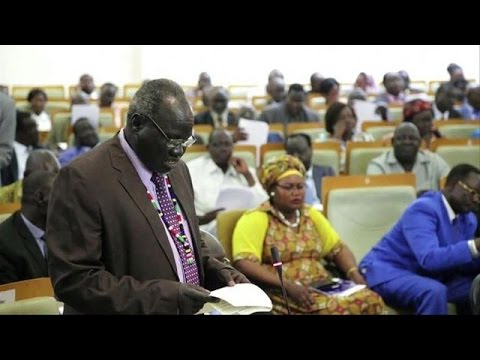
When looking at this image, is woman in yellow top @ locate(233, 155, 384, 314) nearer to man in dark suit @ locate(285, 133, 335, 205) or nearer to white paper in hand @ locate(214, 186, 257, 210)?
white paper in hand @ locate(214, 186, 257, 210)

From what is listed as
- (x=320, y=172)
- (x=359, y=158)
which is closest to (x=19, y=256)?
(x=320, y=172)

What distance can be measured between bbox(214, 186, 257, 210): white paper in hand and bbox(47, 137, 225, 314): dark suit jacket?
109 inches

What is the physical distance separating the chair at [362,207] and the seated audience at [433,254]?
1.43ft

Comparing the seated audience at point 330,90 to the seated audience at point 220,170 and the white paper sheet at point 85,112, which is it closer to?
the white paper sheet at point 85,112

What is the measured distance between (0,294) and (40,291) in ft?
0.45

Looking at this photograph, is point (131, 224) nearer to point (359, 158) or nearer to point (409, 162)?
point (409, 162)

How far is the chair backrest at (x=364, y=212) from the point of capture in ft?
14.9

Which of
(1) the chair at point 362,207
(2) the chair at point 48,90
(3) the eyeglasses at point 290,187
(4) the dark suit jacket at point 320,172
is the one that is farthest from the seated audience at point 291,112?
(2) the chair at point 48,90

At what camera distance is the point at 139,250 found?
81.5 inches

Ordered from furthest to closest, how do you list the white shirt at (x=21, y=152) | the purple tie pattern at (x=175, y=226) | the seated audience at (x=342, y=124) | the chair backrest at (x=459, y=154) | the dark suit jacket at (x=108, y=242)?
the seated audience at (x=342, y=124), the chair backrest at (x=459, y=154), the white shirt at (x=21, y=152), the purple tie pattern at (x=175, y=226), the dark suit jacket at (x=108, y=242)

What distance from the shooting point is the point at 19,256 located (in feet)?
10.6
